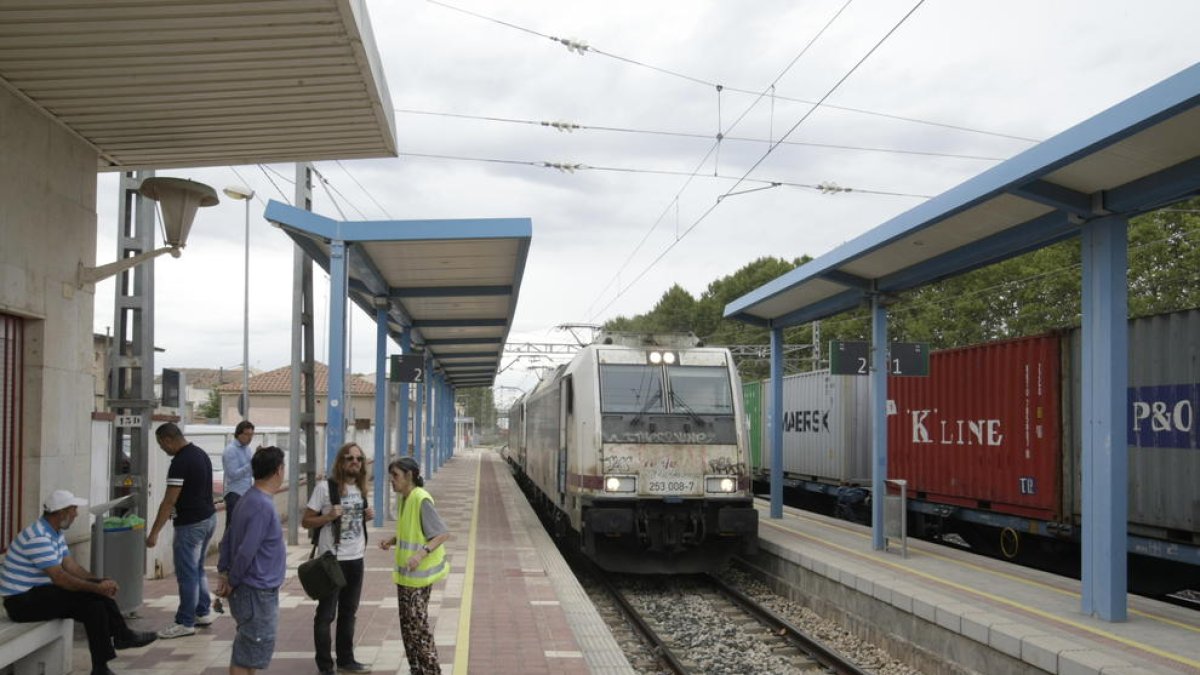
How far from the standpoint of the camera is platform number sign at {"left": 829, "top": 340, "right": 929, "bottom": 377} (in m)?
11.9

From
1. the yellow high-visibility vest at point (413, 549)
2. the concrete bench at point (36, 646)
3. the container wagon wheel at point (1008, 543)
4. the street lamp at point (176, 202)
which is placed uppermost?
the street lamp at point (176, 202)

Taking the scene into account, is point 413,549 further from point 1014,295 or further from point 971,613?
point 1014,295

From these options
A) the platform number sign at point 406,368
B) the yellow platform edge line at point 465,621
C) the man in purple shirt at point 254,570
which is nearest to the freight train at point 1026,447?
the yellow platform edge line at point 465,621

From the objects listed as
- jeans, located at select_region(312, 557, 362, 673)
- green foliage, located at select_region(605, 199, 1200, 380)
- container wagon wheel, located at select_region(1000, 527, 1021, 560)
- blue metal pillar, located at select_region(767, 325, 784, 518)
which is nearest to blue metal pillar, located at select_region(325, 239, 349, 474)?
jeans, located at select_region(312, 557, 362, 673)

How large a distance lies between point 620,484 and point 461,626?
154 inches

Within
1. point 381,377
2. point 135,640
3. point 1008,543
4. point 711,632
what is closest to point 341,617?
point 135,640

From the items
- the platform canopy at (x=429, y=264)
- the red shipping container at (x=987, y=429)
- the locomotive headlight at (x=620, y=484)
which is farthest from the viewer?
the platform canopy at (x=429, y=264)

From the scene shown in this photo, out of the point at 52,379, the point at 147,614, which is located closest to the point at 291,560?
the point at 147,614

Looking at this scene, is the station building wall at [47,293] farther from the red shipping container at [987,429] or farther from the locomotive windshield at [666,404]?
the red shipping container at [987,429]

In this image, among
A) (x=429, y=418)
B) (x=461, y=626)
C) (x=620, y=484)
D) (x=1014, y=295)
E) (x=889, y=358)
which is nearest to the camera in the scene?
(x=461, y=626)

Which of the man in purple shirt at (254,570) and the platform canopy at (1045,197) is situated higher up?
the platform canopy at (1045,197)

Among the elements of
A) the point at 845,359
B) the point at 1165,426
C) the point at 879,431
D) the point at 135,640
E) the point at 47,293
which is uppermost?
the point at 47,293

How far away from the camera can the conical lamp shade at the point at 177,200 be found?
22.7ft

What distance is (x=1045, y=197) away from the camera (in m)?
7.98
